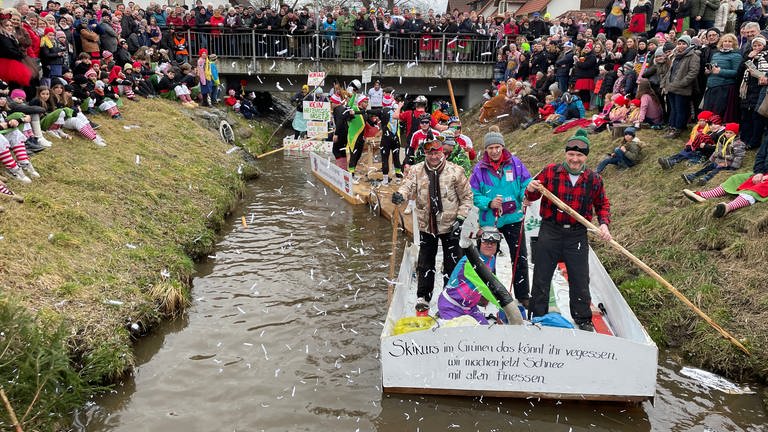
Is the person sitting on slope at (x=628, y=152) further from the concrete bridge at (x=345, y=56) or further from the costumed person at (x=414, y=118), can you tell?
the concrete bridge at (x=345, y=56)

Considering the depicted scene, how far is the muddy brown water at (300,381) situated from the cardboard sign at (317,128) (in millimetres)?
10260

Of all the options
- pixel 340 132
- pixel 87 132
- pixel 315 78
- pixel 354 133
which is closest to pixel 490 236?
pixel 354 133

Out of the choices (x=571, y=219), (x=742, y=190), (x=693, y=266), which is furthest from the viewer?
(x=742, y=190)

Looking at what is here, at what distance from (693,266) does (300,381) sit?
5.13 metres

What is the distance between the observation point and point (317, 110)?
64.1 ft

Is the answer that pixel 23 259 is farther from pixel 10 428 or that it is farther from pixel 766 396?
Answer: pixel 766 396

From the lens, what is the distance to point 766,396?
598cm

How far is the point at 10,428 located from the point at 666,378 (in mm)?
6107

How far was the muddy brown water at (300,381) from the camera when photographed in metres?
5.69

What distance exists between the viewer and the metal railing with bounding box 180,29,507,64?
24438mm

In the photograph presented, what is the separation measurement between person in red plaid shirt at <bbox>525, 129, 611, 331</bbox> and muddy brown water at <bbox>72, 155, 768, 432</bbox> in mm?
1162

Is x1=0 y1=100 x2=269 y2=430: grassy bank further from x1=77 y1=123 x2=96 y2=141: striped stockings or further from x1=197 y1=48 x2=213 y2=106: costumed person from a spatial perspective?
x1=197 y1=48 x2=213 y2=106: costumed person

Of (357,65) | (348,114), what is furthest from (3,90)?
(357,65)

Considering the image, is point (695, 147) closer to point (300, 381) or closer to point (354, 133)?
point (354, 133)
